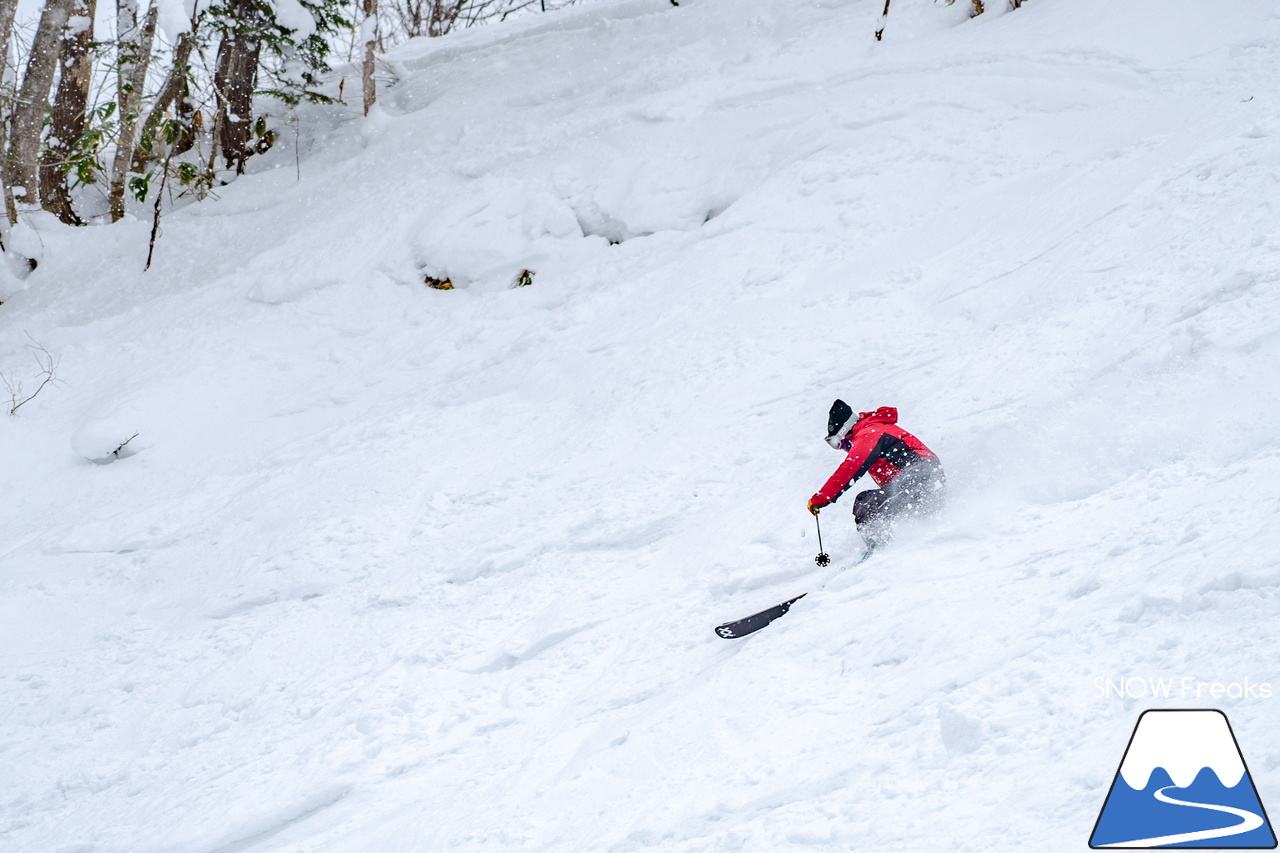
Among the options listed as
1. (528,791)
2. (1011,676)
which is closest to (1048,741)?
(1011,676)

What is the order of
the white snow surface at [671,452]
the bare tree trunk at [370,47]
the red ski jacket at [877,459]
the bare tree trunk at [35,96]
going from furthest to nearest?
the bare tree trunk at [370,47]
the bare tree trunk at [35,96]
the red ski jacket at [877,459]
the white snow surface at [671,452]

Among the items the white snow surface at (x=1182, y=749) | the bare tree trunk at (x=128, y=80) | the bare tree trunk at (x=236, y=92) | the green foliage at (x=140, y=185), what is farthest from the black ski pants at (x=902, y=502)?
the bare tree trunk at (x=236, y=92)

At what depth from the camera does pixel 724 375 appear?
8.68m

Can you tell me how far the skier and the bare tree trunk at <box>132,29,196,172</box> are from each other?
1251 centimetres

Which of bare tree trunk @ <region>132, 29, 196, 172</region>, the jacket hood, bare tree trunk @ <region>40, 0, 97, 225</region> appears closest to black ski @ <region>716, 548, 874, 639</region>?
the jacket hood

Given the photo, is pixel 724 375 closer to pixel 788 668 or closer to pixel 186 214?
pixel 788 668

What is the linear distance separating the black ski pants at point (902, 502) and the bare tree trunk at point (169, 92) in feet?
42.2

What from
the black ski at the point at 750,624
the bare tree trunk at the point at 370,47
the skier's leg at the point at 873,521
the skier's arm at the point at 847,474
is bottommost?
the black ski at the point at 750,624

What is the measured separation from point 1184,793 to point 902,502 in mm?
3052

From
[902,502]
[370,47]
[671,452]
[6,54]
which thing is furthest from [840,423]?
[6,54]

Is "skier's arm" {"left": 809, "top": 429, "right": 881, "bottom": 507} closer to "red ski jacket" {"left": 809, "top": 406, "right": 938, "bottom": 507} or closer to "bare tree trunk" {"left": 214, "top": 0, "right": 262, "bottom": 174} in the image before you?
"red ski jacket" {"left": 809, "top": 406, "right": 938, "bottom": 507}

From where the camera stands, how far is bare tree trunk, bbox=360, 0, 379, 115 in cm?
1430

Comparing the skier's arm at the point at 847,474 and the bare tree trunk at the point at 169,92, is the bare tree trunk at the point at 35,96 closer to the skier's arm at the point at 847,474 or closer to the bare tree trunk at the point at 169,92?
the bare tree trunk at the point at 169,92

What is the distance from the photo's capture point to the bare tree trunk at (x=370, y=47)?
46.9 ft
